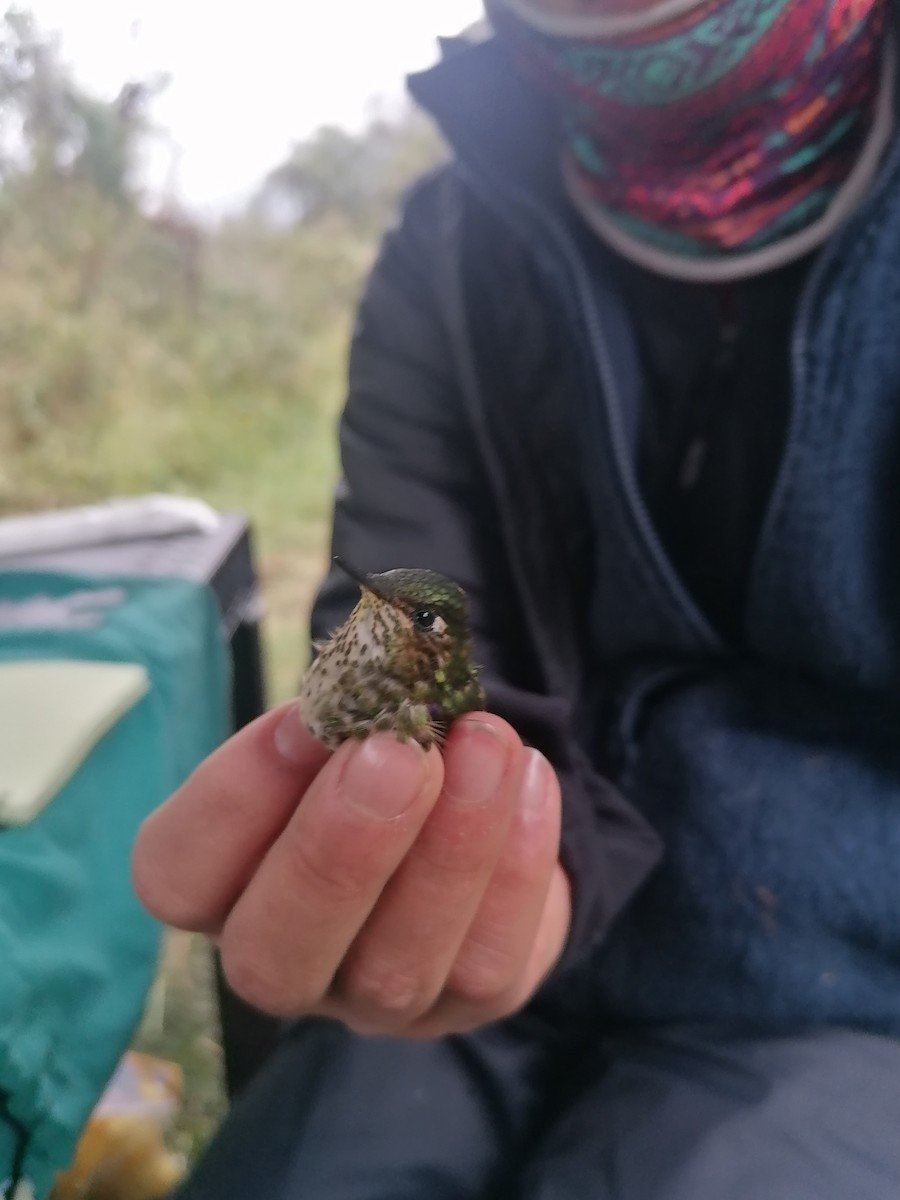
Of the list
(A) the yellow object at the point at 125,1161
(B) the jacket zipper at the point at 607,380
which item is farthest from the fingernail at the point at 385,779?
(A) the yellow object at the point at 125,1161

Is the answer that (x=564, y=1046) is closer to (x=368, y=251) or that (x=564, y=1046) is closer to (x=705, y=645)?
(x=705, y=645)

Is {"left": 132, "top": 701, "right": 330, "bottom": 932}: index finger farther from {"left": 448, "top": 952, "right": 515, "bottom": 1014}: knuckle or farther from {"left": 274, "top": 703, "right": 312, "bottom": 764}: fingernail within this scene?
{"left": 448, "top": 952, "right": 515, "bottom": 1014}: knuckle

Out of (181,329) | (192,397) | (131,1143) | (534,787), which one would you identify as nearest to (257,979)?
(534,787)

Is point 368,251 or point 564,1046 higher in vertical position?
point 368,251

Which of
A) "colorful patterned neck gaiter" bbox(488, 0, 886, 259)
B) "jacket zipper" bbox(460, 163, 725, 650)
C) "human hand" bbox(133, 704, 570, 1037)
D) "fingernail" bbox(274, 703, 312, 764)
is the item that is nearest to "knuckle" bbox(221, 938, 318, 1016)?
"human hand" bbox(133, 704, 570, 1037)

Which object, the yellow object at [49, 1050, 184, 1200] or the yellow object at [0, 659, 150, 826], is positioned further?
the yellow object at [49, 1050, 184, 1200]

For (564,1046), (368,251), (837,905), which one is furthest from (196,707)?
(368,251)
